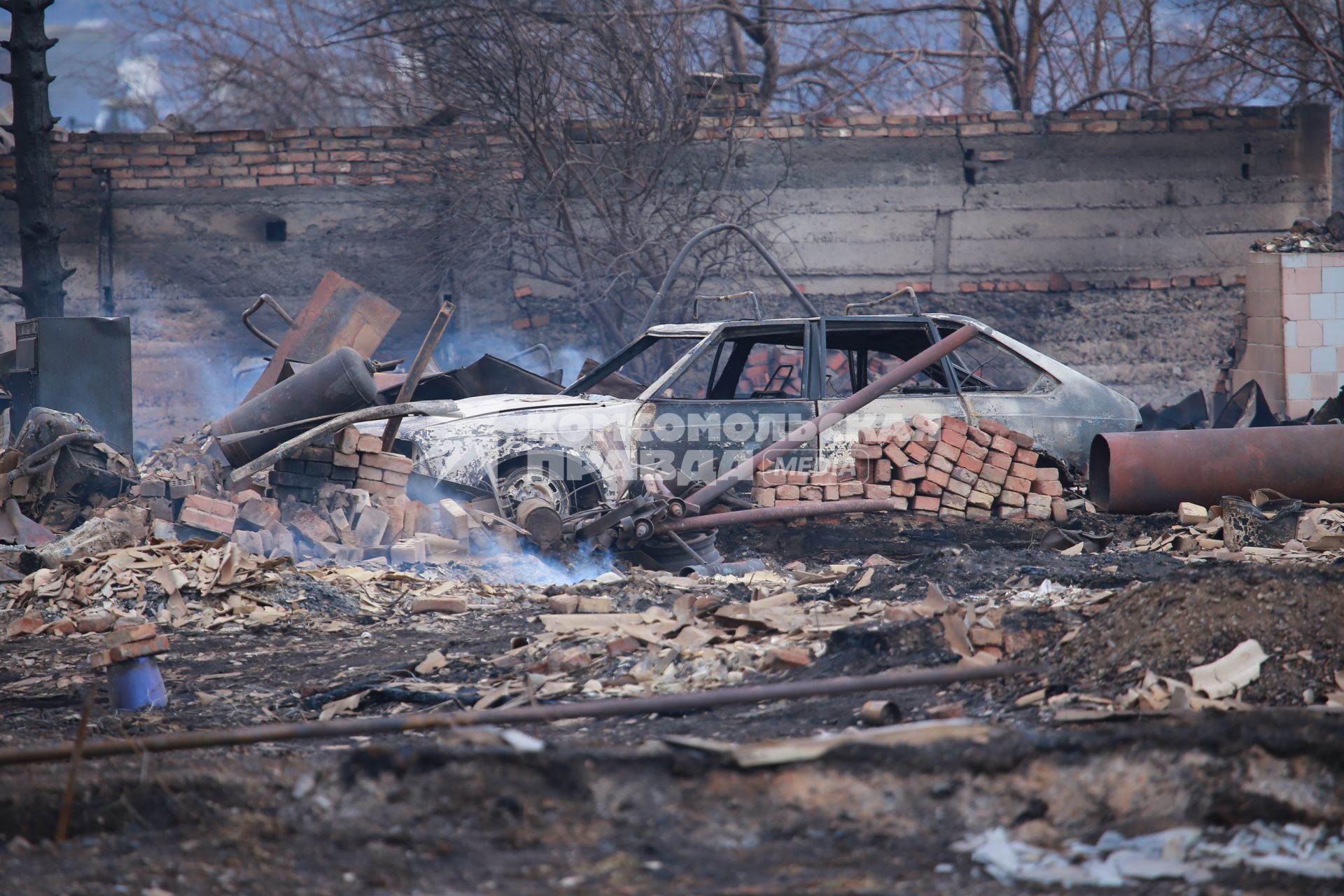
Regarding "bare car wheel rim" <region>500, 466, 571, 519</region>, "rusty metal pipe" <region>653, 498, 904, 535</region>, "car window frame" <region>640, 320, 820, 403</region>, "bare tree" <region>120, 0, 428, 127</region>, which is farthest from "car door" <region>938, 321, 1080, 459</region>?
"bare tree" <region>120, 0, 428, 127</region>

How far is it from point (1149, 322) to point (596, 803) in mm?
11438

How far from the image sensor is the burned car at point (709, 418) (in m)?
6.80

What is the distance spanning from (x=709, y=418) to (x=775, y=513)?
856 millimetres

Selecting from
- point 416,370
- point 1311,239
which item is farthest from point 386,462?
point 1311,239

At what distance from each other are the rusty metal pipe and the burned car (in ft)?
1.29

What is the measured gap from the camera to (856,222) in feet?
40.4

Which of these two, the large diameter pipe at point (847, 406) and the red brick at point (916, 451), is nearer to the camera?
the large diameter pipe at point (847, 406)

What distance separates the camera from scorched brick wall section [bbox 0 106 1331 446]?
1205cm

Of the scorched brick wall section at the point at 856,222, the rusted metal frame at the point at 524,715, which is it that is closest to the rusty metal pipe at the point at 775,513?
the rusted metal frame at the point at 524,715

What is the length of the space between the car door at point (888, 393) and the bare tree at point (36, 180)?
7.96m

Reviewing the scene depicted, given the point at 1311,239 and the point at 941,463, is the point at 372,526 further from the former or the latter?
the point at 1311,239

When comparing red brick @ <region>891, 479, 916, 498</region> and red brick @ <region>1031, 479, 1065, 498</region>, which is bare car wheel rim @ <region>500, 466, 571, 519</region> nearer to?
red brick @ <region>891, 479, 916, 498</region>

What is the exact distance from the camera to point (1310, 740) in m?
2.71

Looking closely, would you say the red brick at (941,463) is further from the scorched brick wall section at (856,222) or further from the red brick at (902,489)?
the scorched brick wall section at (856,222)
